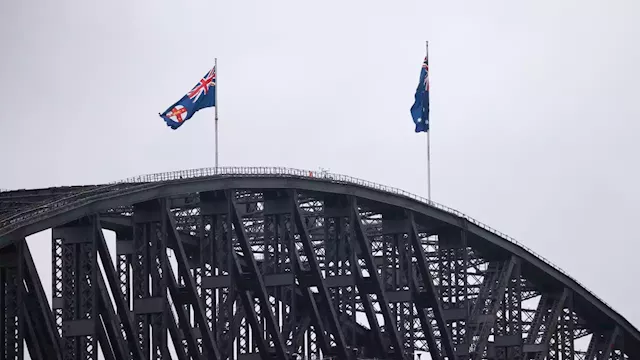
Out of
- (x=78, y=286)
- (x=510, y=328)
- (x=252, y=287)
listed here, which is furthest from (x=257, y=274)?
(x=510, y=328)

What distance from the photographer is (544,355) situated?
627ft

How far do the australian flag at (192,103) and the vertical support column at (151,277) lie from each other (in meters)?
8.21

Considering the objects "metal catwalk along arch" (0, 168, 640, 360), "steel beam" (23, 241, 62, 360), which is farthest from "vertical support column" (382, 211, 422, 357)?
"steel beam" (23, 241, 62, 360)

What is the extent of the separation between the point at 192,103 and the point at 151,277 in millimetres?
14645

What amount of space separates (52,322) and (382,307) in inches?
1733

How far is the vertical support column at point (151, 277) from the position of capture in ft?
464

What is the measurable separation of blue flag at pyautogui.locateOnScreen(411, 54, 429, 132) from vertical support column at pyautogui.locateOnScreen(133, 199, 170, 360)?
139 ft

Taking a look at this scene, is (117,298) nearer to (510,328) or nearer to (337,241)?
(337,241)

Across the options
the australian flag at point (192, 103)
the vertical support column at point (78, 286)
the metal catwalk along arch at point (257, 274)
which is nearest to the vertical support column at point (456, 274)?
the metal catwalk along arch at point (257, 274)

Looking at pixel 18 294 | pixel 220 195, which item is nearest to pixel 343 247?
pixel 220 195

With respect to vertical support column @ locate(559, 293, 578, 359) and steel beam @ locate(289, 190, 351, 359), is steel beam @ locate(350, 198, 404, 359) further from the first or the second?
vertical support column @ locate(559, 293, 578, 359)

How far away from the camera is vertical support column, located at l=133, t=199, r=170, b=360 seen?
141500 millimetres

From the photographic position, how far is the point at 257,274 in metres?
150

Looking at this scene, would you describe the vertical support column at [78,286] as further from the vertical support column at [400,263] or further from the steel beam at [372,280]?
the vertical support column at [400,263]
